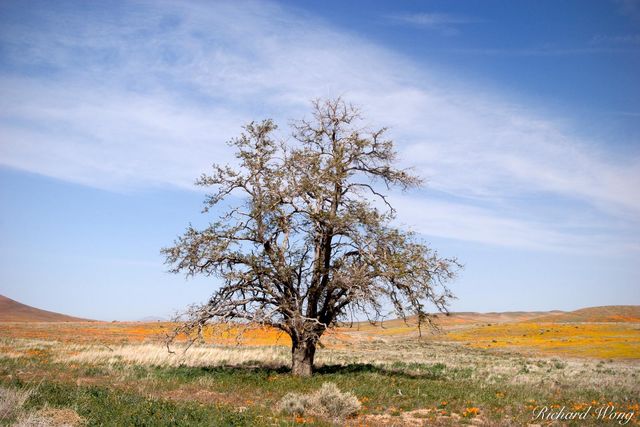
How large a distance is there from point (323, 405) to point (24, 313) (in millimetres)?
128117

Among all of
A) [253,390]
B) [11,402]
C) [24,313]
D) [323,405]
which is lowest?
[24,313]

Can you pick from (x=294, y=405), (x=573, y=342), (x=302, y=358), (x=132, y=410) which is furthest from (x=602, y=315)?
(x=132, y=410)

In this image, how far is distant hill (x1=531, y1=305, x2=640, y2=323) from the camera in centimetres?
9788

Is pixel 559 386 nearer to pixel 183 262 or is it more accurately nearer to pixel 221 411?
pixel 221 411

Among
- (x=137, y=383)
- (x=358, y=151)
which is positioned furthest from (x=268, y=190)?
(x=137, y=383)

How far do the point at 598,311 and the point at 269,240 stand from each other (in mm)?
119020

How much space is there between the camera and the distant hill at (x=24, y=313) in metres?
110

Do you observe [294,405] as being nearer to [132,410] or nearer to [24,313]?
[132,410]

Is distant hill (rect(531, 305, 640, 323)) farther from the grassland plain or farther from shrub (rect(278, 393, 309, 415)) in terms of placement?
shrub (rect(278, 393, 309, 415))

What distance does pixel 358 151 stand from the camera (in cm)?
2052

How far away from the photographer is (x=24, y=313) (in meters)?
117

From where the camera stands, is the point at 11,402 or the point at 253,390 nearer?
the point at 11,402

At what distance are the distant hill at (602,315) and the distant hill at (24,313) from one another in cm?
10735

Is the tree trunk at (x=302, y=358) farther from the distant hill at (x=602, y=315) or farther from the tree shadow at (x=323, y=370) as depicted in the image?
the distant hill at (x=602, y=315)
